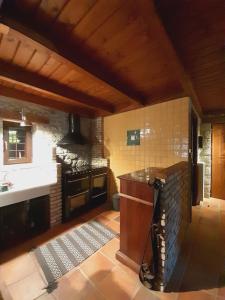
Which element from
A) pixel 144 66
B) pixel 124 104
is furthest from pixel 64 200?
pixel 144 66

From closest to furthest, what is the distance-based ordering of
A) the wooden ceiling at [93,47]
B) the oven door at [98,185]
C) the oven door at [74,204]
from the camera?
the wooden ceiling at [93,47] < the oven door at [74,204] < the oven door at [98,185]

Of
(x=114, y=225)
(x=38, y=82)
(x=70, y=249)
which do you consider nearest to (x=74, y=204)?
(x=114, y=225)

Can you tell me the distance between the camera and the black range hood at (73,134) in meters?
3.32

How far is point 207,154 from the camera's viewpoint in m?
4.07

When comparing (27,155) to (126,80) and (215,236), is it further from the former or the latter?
(215,236)

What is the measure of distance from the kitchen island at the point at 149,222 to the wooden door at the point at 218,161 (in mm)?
3025

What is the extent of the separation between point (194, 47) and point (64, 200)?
112 inches

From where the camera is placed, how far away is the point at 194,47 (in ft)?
4.75

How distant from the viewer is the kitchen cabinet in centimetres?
217

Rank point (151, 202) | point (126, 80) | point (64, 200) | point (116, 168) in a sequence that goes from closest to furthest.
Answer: point (151, 202)
point (126, 80)
point (64, 200)
point (116, 168)

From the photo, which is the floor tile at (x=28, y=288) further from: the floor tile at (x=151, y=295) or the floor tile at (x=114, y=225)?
the floor tile at (x=114, y=225)

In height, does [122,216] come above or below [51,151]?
below

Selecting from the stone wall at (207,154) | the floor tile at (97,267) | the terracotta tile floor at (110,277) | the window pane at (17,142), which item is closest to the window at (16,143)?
the window pane at (17,142)

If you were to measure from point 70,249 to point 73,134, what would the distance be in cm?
221
